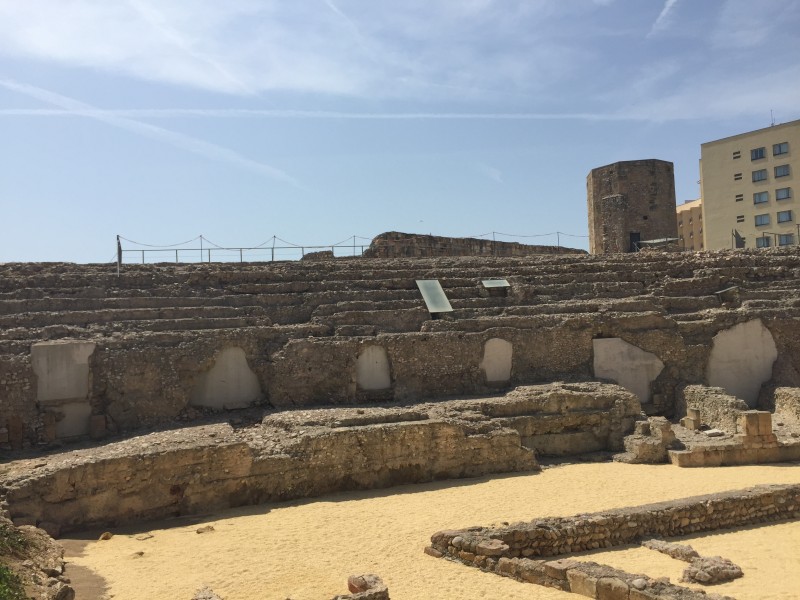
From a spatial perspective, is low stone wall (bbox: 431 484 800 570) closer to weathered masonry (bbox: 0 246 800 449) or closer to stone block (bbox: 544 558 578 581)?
stone block (bbox: 544 558 578 581)

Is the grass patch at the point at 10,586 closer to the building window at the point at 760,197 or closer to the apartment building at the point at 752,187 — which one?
the apartment building at the point at 752,187

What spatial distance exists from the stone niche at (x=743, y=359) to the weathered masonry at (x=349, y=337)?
40mm

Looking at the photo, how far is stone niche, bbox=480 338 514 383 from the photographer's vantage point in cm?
1919

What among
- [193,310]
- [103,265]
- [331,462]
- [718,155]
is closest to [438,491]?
[331,462]

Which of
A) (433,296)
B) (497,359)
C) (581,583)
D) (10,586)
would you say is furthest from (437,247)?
(10,586)

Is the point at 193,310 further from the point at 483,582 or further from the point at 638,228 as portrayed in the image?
the point at 638,228

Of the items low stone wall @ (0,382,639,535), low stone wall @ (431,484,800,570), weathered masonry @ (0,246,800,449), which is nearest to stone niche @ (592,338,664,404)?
weathered masonry @ (0,246,800,449)

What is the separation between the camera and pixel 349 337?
1848cm

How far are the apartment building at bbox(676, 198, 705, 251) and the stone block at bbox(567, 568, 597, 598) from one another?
50363 mm

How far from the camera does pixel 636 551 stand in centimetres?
1050

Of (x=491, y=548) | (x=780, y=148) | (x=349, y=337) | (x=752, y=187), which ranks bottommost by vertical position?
(x=491, y=548)

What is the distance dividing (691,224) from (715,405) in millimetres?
42152

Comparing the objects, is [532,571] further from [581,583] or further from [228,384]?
[228,384]

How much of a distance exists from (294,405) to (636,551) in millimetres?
9554
